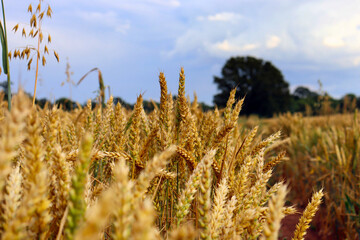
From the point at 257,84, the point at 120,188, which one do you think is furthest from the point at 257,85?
the point at 120,188

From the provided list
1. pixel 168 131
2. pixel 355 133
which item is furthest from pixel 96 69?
pixel 355 133

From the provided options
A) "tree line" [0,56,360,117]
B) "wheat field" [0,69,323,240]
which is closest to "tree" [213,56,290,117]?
"tree line" [0,56,360,117]

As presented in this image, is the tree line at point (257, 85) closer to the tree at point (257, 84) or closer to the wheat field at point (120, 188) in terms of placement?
the tree at point (257, 84)

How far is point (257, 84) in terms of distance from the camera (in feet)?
133

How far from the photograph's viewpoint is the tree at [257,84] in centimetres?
4012

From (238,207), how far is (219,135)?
0.40m

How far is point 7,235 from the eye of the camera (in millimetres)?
694

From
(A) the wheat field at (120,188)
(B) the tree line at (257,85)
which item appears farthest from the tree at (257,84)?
(A) the wheat field at (120,188)

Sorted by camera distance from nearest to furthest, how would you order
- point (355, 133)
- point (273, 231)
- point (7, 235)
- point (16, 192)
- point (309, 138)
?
1. point (7, 235)
2. point (273, 231)
3. point (16, 192)
4. point (355, 133)
5. point (309, 138)

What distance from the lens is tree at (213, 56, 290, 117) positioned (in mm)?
40125

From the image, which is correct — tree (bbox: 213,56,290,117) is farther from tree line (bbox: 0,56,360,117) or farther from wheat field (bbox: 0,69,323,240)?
wheat field (bbox: 0,69,323,240)

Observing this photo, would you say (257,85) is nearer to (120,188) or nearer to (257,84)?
(257,84)

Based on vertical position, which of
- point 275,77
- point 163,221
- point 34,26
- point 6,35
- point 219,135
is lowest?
point 163,221

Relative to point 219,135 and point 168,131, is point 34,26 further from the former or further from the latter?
point 219,135
